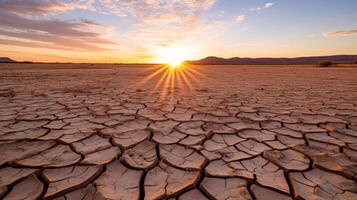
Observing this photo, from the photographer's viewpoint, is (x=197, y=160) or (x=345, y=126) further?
(x=345, y=126)

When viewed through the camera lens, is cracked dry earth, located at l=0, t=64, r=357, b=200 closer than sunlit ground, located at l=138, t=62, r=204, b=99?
Yes

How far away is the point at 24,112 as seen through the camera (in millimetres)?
2455

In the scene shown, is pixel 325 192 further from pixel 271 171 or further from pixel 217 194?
pixel 217 194

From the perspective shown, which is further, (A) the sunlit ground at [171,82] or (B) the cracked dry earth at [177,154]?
(A) the sunlit ground at [171,82]

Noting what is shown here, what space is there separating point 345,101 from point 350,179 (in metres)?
2.73

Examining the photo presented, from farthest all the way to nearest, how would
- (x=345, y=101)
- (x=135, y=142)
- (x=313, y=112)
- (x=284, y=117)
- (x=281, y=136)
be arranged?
(x=345, y=101)
(x=313, y=112)
(x=284, y=117)
(x=281, y=136)
(x=135, y=142)

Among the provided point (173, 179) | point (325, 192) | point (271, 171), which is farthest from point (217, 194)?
point (325, 192)

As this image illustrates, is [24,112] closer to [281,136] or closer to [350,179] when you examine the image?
[281,136]

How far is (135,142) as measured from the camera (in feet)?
5.33

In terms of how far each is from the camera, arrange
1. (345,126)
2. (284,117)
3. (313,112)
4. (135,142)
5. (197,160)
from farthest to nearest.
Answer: (313,112)
(284,117)
(345,126)
(135,142)
(197,160)

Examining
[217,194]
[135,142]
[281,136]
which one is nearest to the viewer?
[217,194]

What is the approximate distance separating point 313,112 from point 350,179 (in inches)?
64.9

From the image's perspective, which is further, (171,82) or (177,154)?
(171,82)

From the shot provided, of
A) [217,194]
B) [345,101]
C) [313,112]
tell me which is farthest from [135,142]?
[345,101]
